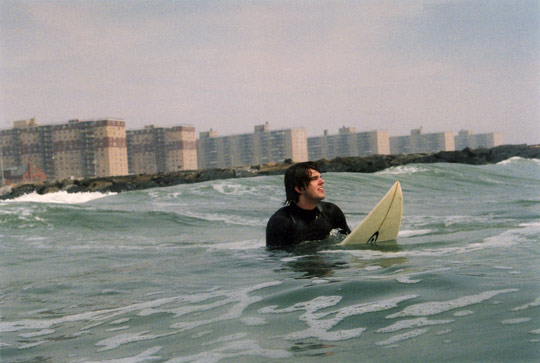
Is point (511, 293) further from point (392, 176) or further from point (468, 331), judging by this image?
point (392, 176)

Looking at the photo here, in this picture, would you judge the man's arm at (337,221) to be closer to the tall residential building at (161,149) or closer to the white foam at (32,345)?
the white foam at (32,345)

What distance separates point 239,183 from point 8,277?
1770 cm

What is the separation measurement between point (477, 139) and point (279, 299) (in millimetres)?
139321

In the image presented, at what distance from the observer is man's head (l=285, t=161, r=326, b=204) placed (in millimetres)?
6344

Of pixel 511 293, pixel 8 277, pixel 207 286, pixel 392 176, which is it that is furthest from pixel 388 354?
pixel 392 176

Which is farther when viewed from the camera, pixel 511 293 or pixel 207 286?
pixel 207 286

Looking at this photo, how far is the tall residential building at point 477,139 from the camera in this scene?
132m

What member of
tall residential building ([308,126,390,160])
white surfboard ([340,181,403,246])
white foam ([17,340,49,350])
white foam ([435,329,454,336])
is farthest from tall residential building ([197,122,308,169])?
white foam ([435,329,454,336])

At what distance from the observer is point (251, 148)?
124 metres

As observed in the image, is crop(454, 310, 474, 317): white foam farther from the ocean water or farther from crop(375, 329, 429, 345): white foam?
crop(375, 329, 429, 345): white foam

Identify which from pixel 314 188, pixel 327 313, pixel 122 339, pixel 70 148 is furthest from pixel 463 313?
pixel 70 148

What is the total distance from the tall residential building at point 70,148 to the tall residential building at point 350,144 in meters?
40.1

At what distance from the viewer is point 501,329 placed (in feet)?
10.3

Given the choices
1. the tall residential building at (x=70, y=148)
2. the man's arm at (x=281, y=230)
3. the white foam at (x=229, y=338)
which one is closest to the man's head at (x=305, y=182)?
the man's arm at (x=281, y=230)
